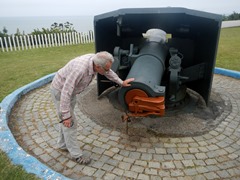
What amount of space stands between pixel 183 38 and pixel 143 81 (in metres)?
2.68

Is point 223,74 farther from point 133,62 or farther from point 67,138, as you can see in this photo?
point 67,138

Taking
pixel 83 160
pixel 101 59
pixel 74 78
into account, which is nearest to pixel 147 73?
pixel 101 59

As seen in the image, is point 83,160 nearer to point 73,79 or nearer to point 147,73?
point 73,79

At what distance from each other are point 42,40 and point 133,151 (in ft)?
43.1

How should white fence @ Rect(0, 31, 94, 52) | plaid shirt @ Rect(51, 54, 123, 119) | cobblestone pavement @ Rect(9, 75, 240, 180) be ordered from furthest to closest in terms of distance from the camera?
white fence @ Rect(0, 31, 94, 52)
cobblestone pavement @ Rect(9, 75, 240, 180)
plaid shirt @ Rect(51, 54, 123, 119)

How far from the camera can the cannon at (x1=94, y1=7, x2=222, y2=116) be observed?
327 cm

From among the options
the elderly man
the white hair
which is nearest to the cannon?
the elderly man

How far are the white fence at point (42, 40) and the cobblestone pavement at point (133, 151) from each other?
10.7 metres

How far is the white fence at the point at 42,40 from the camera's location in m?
13.9

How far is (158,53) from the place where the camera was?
427cm

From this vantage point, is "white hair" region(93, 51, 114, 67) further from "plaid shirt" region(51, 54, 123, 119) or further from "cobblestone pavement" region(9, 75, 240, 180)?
"cobblestone pavement" region(9, 75, 240, 180)

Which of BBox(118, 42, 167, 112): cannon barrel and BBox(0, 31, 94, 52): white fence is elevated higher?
BBox(118, 42, 167, 112): cannon barrel

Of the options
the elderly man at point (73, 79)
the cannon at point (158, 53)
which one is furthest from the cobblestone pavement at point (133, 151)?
the cannon at point (158, 53)

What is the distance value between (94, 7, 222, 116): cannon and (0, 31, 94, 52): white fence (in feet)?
34.8
